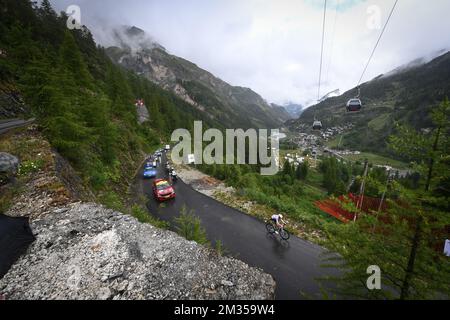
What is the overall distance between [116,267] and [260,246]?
25.6ft

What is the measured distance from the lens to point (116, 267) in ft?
23.0

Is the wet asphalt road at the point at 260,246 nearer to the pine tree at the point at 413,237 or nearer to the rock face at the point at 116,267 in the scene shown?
the pine tree at the point at 413,237

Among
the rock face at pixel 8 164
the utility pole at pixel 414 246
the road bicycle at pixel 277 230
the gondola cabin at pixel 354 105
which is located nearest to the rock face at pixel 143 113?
the rock face at pixel 8 164

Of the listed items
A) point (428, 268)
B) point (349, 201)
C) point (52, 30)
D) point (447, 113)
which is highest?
point (52, 30)

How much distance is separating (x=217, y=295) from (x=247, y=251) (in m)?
5.14

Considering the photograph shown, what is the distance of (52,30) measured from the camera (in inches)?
2276

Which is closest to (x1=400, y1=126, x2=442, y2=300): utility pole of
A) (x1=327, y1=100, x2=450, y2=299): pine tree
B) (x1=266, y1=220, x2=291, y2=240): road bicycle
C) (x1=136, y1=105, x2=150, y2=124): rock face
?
(x1=327, y1=100, x2=450, y2=299): pine tree

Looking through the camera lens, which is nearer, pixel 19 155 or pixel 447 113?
pixel 447 113

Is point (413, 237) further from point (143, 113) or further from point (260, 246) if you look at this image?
point (143, 113)

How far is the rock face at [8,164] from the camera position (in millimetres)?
9838

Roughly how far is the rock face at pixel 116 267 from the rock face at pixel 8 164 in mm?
3460

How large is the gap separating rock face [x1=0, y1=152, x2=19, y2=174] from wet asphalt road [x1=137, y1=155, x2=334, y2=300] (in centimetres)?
893
